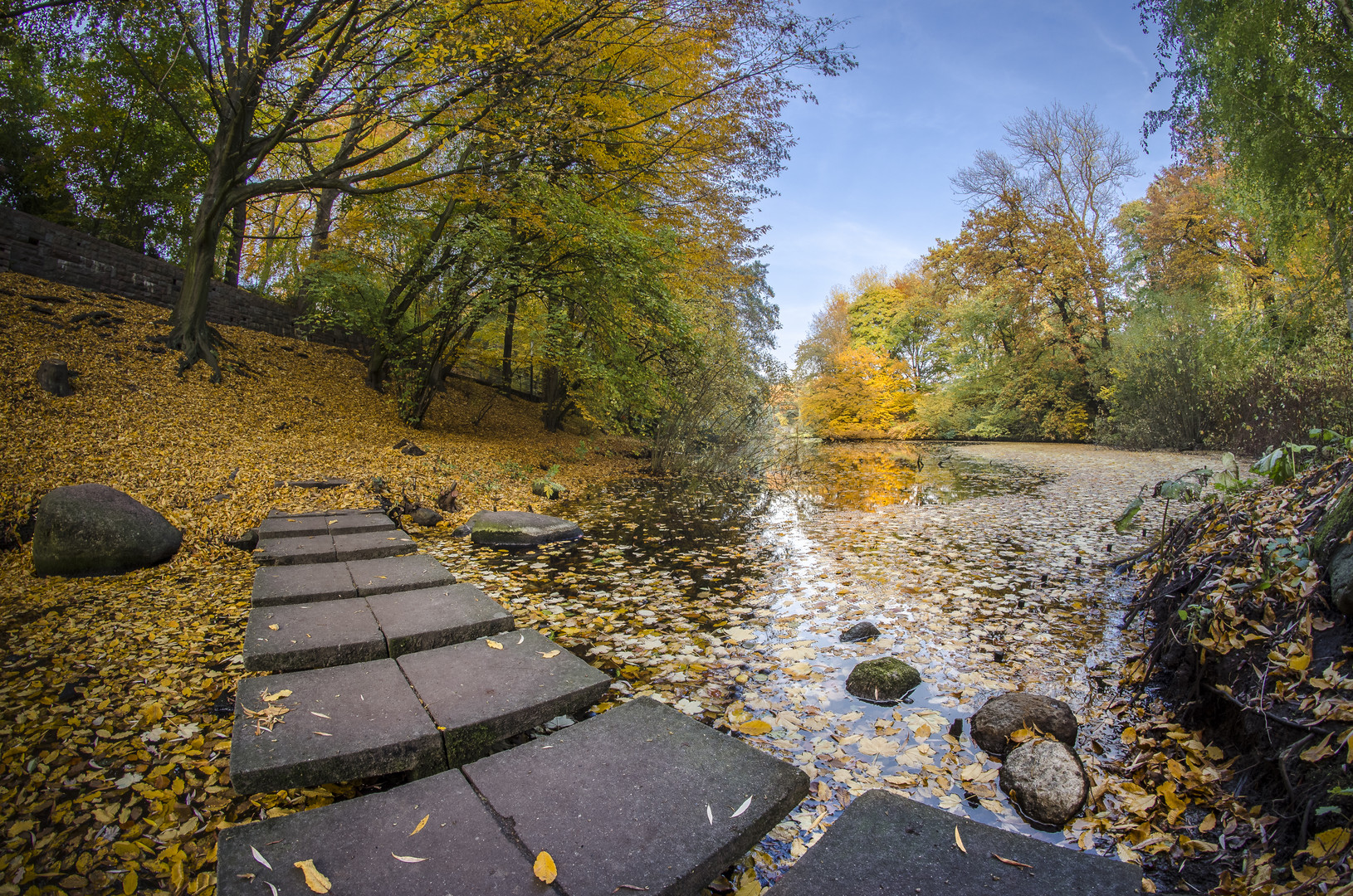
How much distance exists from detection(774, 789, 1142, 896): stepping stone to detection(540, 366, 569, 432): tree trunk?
489 inches

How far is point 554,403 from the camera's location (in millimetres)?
13547

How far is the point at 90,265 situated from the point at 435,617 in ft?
37.0

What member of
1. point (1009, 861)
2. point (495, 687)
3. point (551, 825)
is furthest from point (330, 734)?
point (1009, 861)

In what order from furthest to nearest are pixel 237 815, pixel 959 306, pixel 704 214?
pixel 959 306 < pixel 704 214 < pixel 237 815

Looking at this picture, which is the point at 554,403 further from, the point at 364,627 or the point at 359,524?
the point at 364,627

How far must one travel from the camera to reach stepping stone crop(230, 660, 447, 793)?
1.56 metres

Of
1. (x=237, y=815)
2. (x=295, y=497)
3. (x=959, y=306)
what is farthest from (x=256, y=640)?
(x=959, y=306)

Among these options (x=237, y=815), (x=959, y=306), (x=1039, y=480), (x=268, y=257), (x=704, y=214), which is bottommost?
(x=237, y=815)

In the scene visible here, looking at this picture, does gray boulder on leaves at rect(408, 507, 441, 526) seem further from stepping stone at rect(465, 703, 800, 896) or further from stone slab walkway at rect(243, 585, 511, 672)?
stepping stone at rect(465, 703, 800, 896)

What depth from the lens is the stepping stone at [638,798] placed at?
1256 mm

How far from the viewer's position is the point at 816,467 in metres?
14.4

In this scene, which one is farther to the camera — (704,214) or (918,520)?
(704,214)

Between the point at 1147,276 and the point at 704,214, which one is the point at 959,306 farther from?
the point at 704,214

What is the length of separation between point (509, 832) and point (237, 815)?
0.98m
